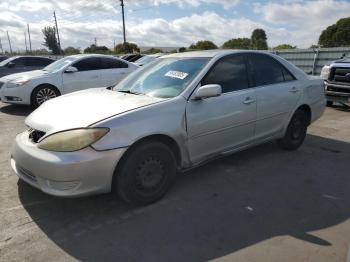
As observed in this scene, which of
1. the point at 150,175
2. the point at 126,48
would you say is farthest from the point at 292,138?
the point at 126,48

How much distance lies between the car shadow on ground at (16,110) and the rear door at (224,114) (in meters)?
5.93

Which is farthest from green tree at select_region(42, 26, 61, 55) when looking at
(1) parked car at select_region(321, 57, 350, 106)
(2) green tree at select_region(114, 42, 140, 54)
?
(1) parked car at select_region(321, 57, 350, 106)

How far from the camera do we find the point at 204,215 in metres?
3.39

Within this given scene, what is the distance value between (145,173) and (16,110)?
672cm

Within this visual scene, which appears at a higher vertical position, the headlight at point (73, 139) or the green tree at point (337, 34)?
the green tree at point (337, 34)

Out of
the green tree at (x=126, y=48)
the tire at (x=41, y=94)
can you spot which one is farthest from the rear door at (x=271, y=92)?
the green tree at (x=126, y=48)

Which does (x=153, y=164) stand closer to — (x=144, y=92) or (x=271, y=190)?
(x=144, y=92)

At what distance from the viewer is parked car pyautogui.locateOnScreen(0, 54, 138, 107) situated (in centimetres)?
841

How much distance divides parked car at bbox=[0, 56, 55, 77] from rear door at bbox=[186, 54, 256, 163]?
34.2 feet

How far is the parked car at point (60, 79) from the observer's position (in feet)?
27.6

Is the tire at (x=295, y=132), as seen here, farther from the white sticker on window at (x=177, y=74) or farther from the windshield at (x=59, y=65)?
the windshield at (x=59, y=65)

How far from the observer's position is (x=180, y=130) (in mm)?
3623

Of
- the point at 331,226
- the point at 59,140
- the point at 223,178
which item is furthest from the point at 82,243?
the point at 331,226

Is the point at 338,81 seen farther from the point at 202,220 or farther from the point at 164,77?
the point at 202,220
